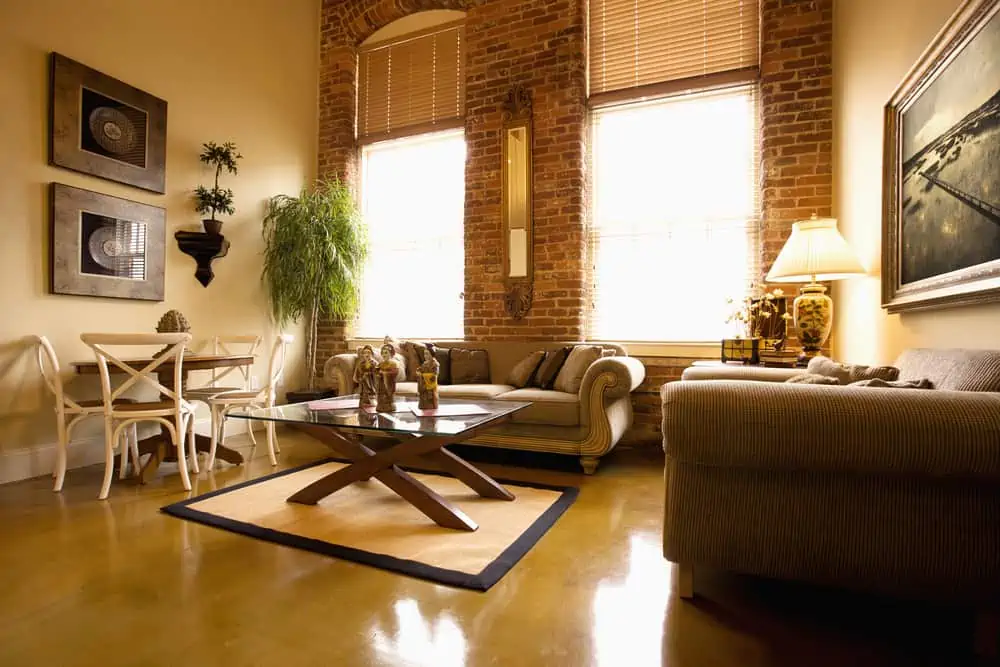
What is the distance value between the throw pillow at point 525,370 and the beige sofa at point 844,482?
227 cm

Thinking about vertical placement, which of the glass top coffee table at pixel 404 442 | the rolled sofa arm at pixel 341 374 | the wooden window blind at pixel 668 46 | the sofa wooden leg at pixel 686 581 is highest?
the wooden window blind at pixel 668 46

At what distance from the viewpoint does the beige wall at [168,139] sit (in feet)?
10.1

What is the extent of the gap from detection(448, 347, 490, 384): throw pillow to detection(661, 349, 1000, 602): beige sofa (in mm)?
2616

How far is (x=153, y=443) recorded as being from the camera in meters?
3.27

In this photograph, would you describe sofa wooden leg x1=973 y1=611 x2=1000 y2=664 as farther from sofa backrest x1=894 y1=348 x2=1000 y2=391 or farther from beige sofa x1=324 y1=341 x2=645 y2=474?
beige sofa x1=324 y1=341 x2=645 y2=474

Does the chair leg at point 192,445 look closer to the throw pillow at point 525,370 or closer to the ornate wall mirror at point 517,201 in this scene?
the throw pillow at point 525,370

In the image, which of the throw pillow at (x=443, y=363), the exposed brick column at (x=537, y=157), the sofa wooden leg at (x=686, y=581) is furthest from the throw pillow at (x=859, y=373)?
the throw pillow at (x=443, y=363)

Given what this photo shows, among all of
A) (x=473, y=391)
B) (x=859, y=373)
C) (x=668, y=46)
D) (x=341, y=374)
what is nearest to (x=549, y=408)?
(x=473, y=391)

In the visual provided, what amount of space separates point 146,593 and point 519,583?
1.26 metres

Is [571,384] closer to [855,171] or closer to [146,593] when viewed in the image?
[855,171]

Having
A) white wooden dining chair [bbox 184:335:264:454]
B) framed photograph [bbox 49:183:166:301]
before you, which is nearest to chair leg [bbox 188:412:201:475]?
white wooden dining chair [bbox 184:335:264:454]

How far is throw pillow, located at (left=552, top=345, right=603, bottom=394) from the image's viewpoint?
353 centimetres

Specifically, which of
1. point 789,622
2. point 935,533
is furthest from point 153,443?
point 935,533

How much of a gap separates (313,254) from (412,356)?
4.33 feet
